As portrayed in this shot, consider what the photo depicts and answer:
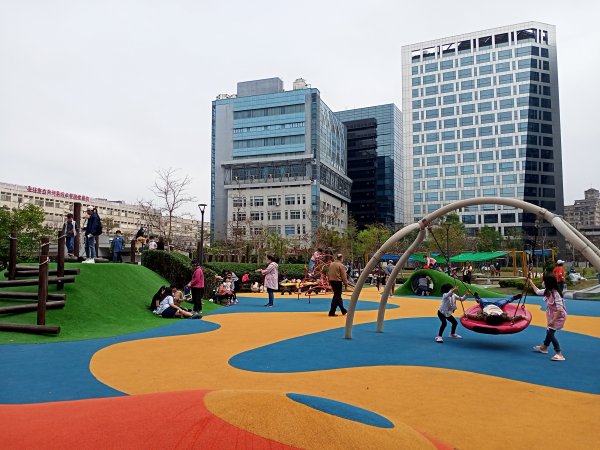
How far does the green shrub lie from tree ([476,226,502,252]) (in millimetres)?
68399

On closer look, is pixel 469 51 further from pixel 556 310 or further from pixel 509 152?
pixel 556 310

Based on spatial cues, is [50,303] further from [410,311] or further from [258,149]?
[258,149]

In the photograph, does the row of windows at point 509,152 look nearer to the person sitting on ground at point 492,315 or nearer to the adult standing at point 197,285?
the adult standing at point 197,285

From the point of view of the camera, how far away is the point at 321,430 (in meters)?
3.28

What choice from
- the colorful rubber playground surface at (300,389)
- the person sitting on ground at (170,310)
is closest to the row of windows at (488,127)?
the colorful rubber playground surface at (300,389)

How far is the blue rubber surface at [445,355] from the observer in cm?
768

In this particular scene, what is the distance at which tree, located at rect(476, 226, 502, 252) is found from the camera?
266 feet

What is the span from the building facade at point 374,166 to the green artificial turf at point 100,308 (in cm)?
11240

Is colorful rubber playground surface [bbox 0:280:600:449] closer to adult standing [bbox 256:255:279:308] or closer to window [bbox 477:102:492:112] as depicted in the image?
adult standing [bbox 256:255:279:308]

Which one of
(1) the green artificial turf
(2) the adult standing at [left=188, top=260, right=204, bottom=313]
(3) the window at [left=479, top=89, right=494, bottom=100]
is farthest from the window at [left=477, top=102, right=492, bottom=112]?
(2) the adult standing at [left=188, top=260, right=204, bottom=313]

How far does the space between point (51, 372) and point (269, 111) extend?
96654 mm

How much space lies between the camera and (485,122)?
101875mm

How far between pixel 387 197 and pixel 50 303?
121059mm

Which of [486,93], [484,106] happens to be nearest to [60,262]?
[484,106]
